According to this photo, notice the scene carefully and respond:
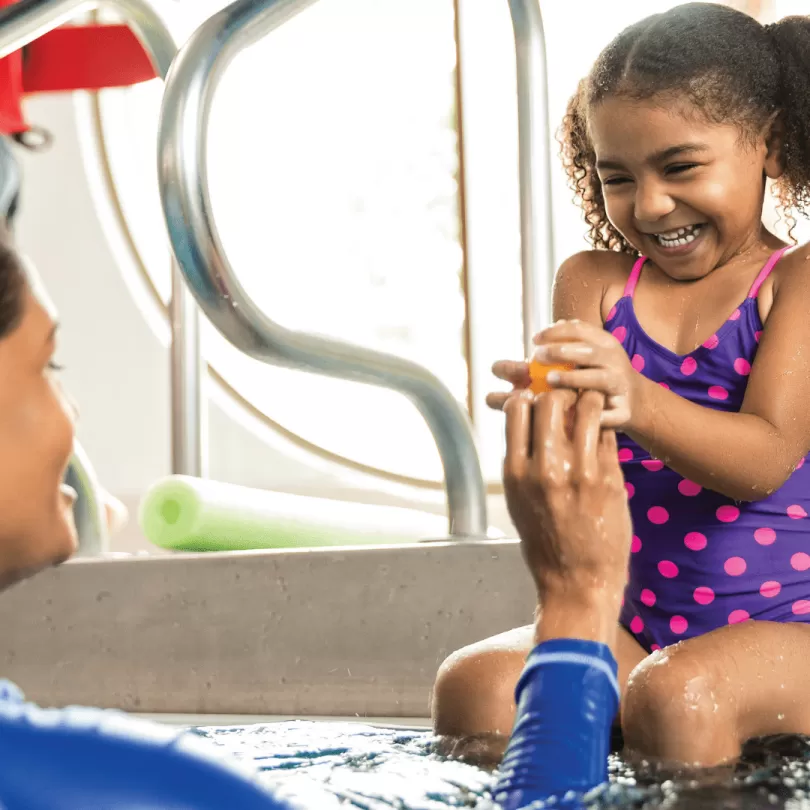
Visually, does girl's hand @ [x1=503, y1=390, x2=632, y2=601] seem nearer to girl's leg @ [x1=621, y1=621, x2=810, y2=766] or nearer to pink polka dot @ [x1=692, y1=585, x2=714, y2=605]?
girl's leg @ [x1=621, y1=621, x2=810, y2=766]

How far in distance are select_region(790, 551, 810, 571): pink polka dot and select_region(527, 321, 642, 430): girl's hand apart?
31 centimetres

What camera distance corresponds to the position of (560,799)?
0.74 m

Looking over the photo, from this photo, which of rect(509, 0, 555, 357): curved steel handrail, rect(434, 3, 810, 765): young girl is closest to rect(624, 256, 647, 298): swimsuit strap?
rect(434, 3, 810, 765): young girl

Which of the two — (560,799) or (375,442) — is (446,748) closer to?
(560,799)

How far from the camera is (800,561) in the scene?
1.15 meters

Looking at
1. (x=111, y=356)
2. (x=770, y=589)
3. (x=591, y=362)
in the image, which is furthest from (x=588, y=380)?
(x=111, y=356)

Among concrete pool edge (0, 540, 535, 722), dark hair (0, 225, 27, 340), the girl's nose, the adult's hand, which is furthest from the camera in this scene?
concrete pool edge (0, 540, 535, 722)

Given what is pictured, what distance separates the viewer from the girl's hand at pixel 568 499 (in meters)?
0.87

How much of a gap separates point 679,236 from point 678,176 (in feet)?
0.23

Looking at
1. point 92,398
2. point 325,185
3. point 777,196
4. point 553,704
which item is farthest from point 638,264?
point 325,185

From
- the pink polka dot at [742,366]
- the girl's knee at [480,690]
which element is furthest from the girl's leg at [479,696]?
the pink polka dot at [742,366]

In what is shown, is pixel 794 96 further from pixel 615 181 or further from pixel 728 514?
pixel 728 514

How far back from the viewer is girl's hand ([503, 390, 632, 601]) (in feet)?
2.85

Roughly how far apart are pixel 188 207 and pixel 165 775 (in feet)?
3.16
